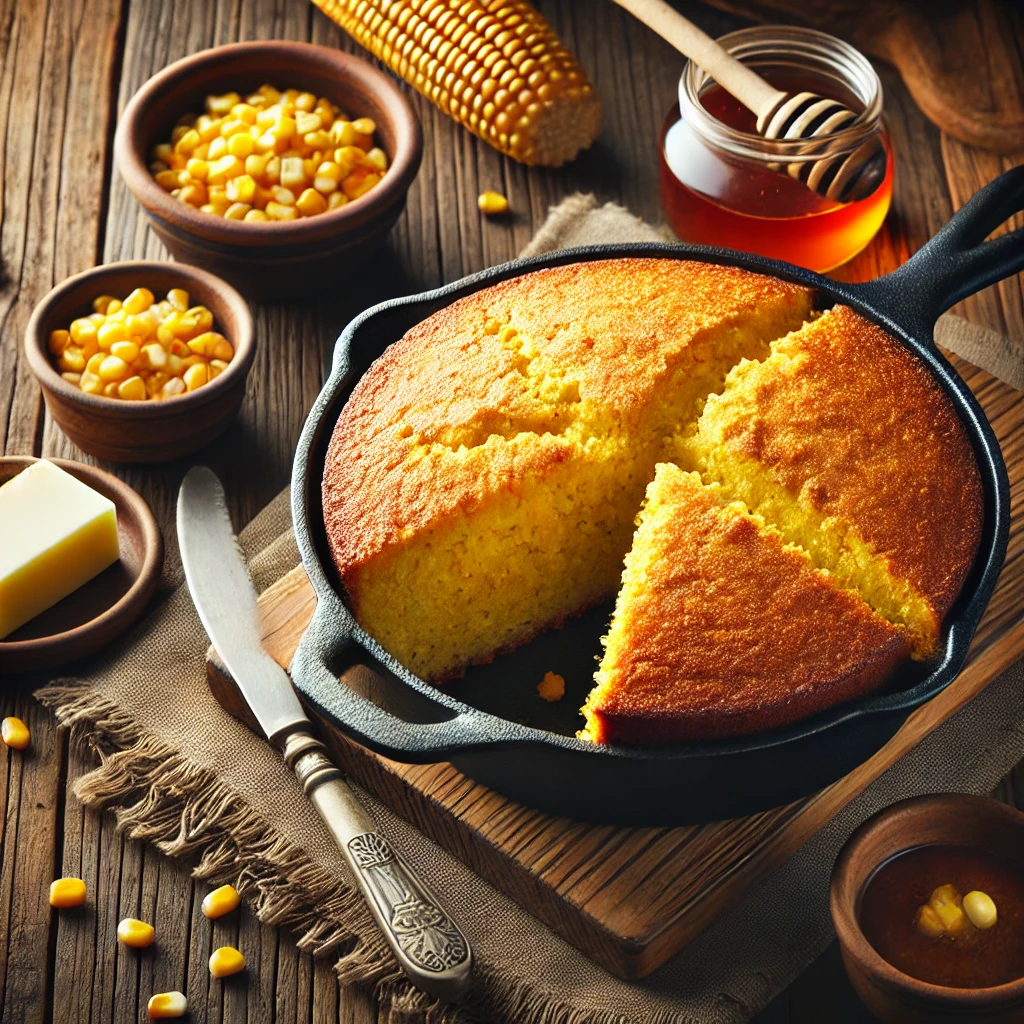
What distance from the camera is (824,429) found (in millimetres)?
2857

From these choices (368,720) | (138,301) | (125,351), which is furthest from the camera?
(138,301)

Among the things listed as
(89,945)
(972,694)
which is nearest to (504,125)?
(972,694)

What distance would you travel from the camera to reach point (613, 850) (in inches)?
111

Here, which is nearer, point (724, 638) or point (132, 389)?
point (724, 638)

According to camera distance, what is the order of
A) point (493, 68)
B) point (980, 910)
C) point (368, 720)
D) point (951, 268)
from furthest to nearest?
point (493, 68), point (951, 268), point (980, 910), point (368, 720)

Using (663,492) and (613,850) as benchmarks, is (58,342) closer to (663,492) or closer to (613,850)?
(663,492)

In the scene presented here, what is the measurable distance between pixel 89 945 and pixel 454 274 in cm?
243

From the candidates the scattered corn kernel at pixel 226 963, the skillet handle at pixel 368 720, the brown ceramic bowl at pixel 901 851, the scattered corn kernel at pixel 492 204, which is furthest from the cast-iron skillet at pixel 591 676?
the scattered corn kernel at pixel 492 204

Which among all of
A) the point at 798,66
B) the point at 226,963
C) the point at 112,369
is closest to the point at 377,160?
the point at 112,369

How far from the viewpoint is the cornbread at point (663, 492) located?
2566 millimetres

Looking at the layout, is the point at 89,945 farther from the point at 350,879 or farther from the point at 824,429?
the point at 824,429

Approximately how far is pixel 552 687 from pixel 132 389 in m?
1.51

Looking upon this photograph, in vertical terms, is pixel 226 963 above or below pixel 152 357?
below

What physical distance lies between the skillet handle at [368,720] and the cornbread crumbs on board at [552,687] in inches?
20.8
